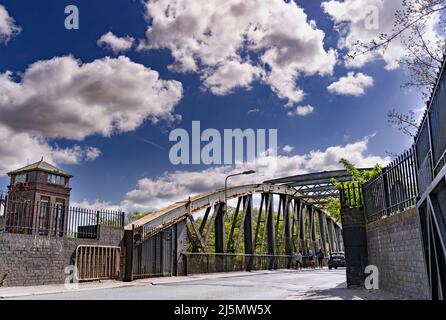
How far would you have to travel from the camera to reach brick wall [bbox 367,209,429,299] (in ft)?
27.7

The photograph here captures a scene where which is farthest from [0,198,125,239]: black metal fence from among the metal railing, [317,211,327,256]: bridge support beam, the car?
[317,211,327,256]: bridge support beam

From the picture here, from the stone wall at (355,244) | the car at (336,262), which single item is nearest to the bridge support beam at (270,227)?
the car at (336,262)

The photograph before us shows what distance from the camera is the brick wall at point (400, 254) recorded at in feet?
27.7

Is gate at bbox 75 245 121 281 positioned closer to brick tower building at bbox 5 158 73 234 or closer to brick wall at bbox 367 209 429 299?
brick tower building at bbox 5 158 73 234

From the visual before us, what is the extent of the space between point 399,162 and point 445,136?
4.20 meters

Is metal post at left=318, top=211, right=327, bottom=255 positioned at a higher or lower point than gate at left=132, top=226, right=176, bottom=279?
higher

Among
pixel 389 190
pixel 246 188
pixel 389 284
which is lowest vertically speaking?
pixel 389 284

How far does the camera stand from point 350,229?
45.9ft

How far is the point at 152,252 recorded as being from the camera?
2286 cm

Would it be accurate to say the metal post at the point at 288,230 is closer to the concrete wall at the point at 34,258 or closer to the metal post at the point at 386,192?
the concrete wall at the point at 34,258

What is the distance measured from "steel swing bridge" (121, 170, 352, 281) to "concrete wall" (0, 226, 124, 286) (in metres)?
3.78

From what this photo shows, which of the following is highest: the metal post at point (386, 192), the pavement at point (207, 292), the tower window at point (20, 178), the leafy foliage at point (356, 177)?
the tower window at point (20, 178)
